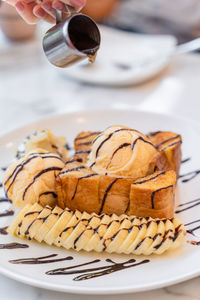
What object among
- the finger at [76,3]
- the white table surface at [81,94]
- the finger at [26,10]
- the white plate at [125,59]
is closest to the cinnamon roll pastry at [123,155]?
the finger at [76,3]

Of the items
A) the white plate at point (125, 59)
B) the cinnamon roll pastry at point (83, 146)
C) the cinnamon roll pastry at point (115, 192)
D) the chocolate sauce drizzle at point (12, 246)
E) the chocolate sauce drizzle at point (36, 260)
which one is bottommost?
the chocolate sauce drizzle at point (36, 260)

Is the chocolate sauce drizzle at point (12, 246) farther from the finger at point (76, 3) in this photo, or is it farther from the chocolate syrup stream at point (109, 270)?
the finger at point (76, 3)

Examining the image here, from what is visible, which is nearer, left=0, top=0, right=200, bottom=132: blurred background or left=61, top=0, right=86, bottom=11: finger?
left=61, top=0, right=86, bottom=11: finger

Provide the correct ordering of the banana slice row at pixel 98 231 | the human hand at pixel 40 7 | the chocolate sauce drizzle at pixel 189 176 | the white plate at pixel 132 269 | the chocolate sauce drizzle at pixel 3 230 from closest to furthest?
1. the white plate at pixel 132 269
2. the banana slice row at pixel 98 231
3. the chocolate sauce drizzle at pixel 3 230
4. the human hand at pixel 40 7
5. the chocolate sauce drizzle at pixel 189 176

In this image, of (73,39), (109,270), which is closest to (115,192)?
(109,270)

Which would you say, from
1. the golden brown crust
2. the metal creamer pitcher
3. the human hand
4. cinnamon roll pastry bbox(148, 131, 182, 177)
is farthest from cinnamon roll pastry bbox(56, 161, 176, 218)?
the human hand

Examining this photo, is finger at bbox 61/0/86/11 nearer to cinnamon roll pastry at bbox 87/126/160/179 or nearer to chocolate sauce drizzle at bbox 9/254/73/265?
cinnamon roll pastry at bbox 87/126/160/179

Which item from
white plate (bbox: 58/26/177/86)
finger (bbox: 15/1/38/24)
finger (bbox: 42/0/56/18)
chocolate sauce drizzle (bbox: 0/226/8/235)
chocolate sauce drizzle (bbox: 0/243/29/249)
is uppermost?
white plate (bbox: 58/26/177/86)
